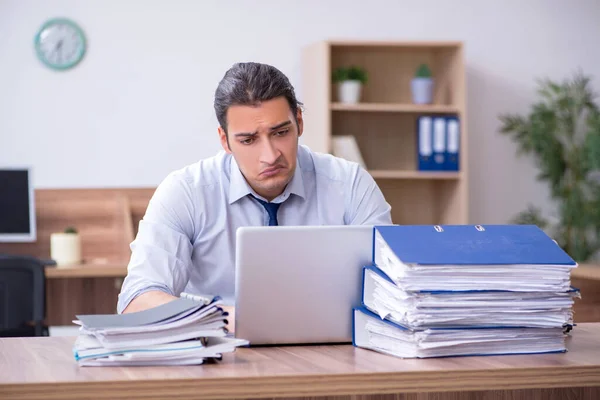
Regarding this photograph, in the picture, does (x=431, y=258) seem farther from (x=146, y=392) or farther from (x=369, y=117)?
(x=369, y=117)

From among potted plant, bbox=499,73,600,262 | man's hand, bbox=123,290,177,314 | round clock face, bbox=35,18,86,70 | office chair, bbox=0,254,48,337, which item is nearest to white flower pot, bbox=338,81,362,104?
potted plant, bbox=499,73,600,262

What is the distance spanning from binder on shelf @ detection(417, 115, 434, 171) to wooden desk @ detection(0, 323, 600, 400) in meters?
3.07

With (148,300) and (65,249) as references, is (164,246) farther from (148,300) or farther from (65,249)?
(65,249)

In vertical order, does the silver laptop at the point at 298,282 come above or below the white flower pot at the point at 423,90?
below

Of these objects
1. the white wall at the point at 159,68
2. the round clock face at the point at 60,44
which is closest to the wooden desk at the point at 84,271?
the white wall at the point at 159,68

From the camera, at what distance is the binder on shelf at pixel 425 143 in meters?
4.62

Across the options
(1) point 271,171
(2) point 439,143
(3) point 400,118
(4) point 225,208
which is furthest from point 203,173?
(3) point 400,118

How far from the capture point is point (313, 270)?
1.67 m

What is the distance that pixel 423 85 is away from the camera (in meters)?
4.66

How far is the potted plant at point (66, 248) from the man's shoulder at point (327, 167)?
2127 mm

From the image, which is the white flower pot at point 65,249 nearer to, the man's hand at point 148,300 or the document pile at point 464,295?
the man's hand at point 148,300

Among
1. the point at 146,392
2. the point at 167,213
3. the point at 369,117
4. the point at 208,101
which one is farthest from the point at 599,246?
the point at 146,392

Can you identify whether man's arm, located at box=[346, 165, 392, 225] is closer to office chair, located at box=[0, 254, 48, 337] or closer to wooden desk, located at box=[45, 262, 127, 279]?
office chair, located at box=[0, 254, 48, 337]

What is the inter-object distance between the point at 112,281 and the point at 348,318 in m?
2.87
